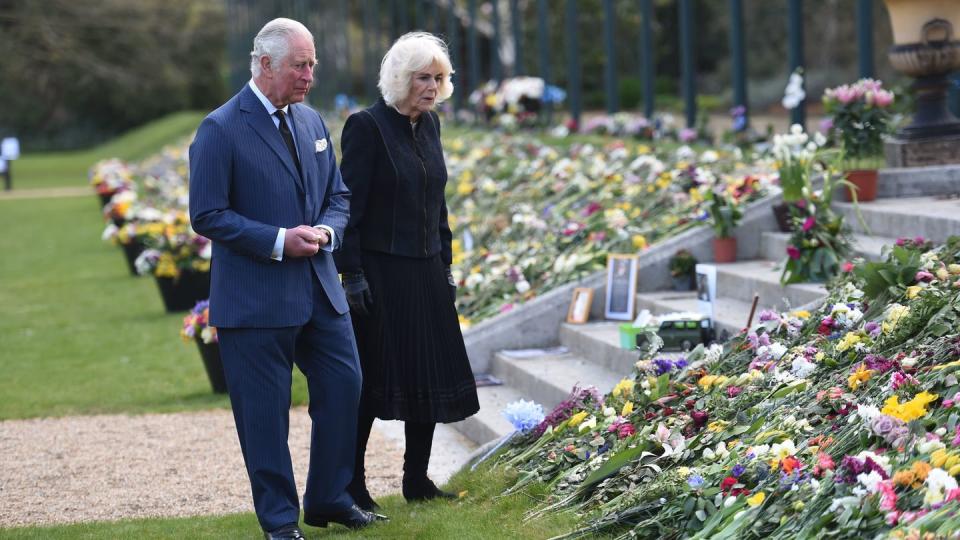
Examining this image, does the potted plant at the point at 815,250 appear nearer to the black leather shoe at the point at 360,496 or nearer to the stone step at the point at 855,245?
the stone step at the point at 855,245

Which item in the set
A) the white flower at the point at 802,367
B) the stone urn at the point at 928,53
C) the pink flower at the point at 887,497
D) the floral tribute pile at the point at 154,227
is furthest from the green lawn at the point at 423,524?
the floral tribute pile at the point at 154,227

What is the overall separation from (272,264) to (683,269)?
142 inches

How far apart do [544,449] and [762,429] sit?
113cm

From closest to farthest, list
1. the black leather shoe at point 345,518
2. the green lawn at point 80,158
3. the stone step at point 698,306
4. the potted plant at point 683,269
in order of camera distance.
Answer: the black leather shoe at point 345,518 < the stone step at point 698,306 < the potted plant at point 683,269 < the green lawn at point 80,158

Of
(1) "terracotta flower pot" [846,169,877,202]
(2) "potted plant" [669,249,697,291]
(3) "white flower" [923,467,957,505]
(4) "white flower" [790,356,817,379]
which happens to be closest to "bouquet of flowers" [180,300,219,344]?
(2) "potted plant" [669,249,697,291]

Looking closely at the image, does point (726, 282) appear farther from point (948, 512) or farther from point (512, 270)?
point (948, 512)

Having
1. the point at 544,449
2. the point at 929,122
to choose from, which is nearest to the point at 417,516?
the point at 544,449

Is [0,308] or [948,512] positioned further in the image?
[0,308]

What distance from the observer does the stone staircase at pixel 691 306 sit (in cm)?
640

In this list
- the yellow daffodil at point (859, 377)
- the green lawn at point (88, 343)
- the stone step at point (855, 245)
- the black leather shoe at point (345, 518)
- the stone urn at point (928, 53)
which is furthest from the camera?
the green lawn at point (88, 343)

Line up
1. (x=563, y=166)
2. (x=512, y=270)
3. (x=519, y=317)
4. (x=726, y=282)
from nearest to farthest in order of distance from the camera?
(x=726, y=282) → (x=519, y=317) → (x=512, y=270) → (x=563, y=166)

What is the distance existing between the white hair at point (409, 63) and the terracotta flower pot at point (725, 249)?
3.05 meters

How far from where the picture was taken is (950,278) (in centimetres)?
483

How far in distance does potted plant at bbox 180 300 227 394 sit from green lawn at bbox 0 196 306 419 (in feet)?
0.37
